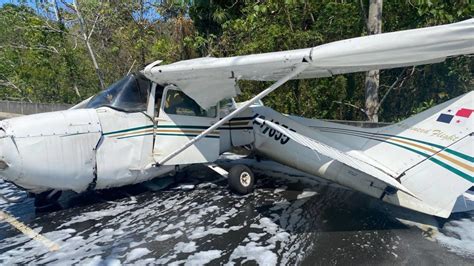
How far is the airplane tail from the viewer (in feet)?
14.4

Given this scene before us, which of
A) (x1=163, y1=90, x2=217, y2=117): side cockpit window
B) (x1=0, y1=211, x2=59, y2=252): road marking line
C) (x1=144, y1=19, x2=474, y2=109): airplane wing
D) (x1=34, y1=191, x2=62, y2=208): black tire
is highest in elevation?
(x1=144, y1=19, x2=474, y2=109): airplane wing

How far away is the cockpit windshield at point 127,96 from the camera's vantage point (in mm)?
5953

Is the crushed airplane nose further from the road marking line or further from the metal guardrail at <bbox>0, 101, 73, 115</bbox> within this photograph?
the metal guardrail at <bbox>0, 101, 73, 115</bbox>

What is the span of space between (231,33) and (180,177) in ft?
27.3

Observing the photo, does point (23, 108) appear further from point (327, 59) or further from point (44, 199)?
point (327, 59)

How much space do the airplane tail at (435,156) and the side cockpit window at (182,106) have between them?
316cm

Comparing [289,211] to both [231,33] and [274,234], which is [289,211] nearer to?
[274,234]

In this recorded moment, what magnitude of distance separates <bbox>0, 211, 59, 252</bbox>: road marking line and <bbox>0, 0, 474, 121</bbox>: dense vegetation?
6929 millimetres

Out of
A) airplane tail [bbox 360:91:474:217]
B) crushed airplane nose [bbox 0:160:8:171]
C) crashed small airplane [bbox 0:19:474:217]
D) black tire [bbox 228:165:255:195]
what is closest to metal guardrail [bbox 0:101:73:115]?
crashed small airplane [bbox 0:19:474:217]

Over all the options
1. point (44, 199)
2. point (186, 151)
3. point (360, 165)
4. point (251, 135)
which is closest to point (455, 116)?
point (360, 165)

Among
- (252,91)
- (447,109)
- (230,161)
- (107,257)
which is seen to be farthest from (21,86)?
(447,109)

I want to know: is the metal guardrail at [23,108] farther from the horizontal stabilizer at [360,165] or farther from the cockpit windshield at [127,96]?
the horizontal stabilizer at [360,165]

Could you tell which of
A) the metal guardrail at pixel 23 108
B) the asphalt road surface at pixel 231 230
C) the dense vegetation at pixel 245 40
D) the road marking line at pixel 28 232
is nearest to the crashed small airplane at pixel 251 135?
the asphalt road surface at pixel 231 230

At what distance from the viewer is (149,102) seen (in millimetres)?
6203
